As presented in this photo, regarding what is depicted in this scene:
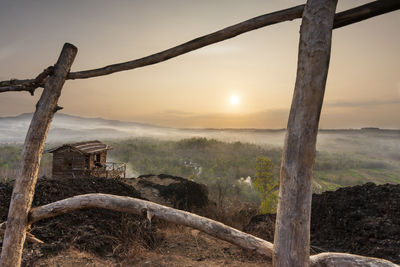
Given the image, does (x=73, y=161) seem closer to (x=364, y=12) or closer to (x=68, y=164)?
(x=68, y=164)

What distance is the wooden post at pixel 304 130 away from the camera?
64.8 inches

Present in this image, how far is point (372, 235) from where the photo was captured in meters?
5.87

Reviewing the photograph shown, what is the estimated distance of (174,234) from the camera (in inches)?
253

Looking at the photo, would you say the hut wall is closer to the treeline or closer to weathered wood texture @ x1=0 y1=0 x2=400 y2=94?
weathered wood texture @ x1=0 y1=0 x2=400 y2=94

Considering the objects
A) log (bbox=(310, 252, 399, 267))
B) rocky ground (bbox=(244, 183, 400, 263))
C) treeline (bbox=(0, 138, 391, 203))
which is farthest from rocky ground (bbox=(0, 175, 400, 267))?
treeline (bbox=(0, 138, 391, 203))

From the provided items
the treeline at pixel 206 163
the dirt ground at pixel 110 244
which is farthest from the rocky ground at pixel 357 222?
the treeline at pixel 206 163

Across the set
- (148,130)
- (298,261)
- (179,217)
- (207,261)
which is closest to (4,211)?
(207,261)

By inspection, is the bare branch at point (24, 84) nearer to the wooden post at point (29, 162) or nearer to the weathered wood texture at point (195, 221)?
the wooden post at point (29, 162)

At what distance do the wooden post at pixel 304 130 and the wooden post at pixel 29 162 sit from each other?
8.51 feet

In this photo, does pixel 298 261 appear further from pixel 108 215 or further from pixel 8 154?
pixel 8 154

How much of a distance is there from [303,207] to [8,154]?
69433mm

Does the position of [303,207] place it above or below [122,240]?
above

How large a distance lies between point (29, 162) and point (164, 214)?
1.66 meters

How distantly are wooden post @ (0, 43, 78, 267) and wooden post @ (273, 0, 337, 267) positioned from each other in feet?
8.51
